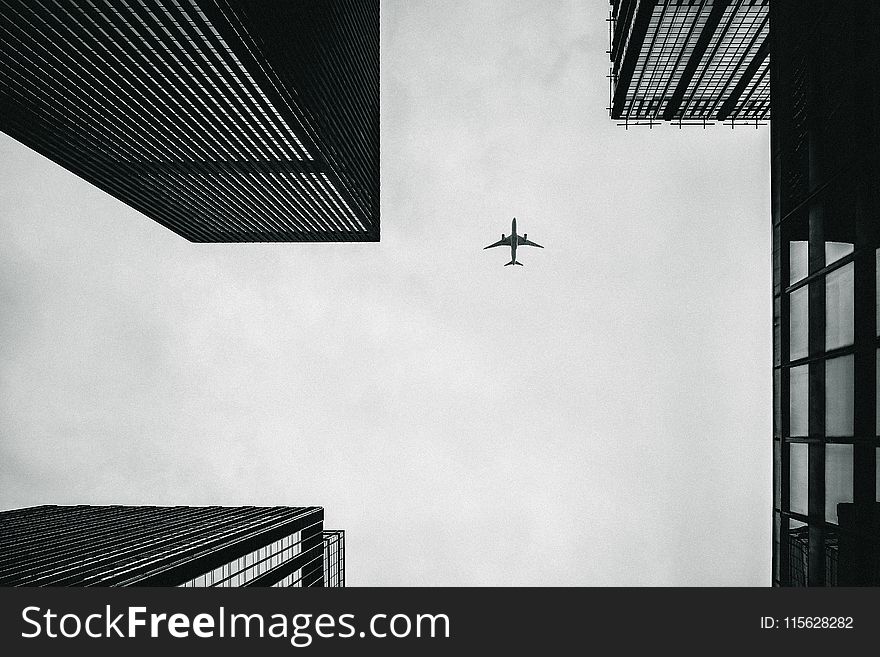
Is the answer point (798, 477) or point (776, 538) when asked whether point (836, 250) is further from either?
point (776, 538)

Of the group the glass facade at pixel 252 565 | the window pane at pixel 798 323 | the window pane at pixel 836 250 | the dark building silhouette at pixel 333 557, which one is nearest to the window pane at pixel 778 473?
the window pane at pixel 798 323

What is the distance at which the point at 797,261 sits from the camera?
16500 millimetres

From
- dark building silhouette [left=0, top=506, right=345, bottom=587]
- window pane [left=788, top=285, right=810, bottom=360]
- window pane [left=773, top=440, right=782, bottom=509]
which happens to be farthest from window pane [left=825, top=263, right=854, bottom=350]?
dark building silhouette [left=0, top=506, right=345, bottom=587]

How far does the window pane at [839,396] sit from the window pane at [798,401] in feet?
3.35

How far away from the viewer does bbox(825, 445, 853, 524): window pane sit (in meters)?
13.7

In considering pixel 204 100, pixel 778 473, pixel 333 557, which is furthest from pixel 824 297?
pixel 333 557

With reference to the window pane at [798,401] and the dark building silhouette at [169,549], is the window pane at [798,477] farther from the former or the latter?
the dark building silhouette at [169,549]

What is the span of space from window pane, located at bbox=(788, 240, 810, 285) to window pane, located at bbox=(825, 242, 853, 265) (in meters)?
1.00

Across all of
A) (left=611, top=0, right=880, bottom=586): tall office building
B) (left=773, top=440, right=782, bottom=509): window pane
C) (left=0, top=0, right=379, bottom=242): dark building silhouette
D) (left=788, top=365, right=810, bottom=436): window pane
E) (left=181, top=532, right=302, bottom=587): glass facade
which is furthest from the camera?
(left=181, top=532, right=302, bottom=587): glass facade

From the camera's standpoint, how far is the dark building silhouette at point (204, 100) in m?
42.6

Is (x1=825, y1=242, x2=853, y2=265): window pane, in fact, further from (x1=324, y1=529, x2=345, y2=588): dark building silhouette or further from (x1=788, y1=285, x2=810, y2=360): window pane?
(x1=324, y1=529, x2=345, y2=588): dark building silhouette

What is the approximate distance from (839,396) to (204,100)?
54.6m
